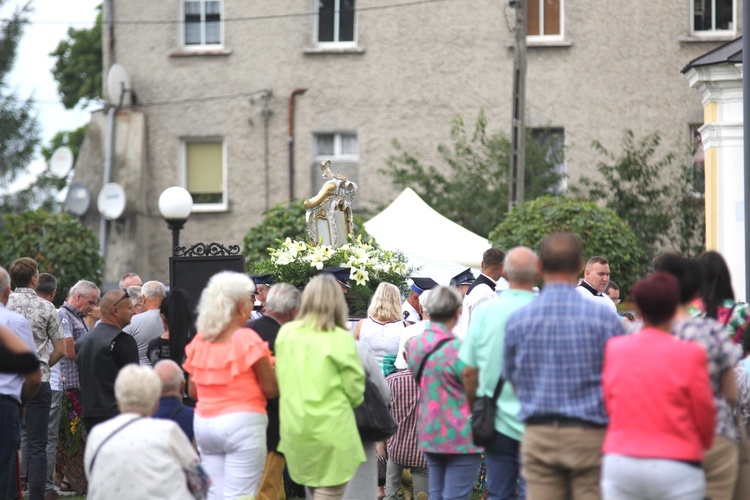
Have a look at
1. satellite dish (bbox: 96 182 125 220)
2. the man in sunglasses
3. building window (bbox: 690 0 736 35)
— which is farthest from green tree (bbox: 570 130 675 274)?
the man in sunglasses

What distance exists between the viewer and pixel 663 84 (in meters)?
25.5

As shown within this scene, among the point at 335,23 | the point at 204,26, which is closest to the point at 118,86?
the point at 204,26

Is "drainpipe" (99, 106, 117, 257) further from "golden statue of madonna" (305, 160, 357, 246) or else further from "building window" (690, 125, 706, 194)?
"golden statue of madonna" (305, 160, 357, 246)

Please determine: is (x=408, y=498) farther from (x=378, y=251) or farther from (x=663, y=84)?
(x=663, y=84)

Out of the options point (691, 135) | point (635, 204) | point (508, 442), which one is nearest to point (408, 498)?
point (508, 442)

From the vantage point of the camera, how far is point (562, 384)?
6.04 metres

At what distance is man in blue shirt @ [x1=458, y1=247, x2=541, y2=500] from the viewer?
22.7ft

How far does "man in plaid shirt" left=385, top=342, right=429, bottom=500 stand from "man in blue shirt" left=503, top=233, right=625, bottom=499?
151 inches

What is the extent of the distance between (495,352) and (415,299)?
5422 mm

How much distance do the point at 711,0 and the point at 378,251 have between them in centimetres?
1575

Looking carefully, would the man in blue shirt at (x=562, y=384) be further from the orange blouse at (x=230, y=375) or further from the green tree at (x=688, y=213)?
the green tree at (x=688, y=213)

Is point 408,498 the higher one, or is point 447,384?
point 447,384

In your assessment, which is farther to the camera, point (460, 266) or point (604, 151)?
point (604, 151)

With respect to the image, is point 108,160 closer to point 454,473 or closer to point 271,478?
A: point 271,478
